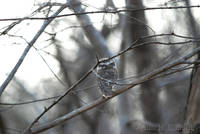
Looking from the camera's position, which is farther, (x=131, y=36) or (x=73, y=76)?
(x=73, y=76)

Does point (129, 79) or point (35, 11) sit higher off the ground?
point (35, 11)

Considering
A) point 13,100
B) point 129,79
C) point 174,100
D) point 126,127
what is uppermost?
point 129,79

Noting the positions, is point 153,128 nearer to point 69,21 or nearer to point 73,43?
point 69,21

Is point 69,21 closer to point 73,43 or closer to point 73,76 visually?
point 73,43

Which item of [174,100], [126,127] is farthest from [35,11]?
[174,100]

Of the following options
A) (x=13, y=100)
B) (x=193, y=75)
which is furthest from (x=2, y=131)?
(x=193, y=75)

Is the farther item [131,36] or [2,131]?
[131,36]

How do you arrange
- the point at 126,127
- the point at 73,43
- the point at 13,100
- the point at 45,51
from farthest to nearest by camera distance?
1. the point at 73,43
2. the point at 126,127
3. the point at 13,100
4. the point at 45,51

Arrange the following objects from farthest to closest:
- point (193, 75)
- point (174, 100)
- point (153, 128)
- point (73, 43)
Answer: point (174, 100) → point (73, 43) → point (153, 128) → point (193, 75)

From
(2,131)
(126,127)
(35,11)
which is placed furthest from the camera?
(126,127)
